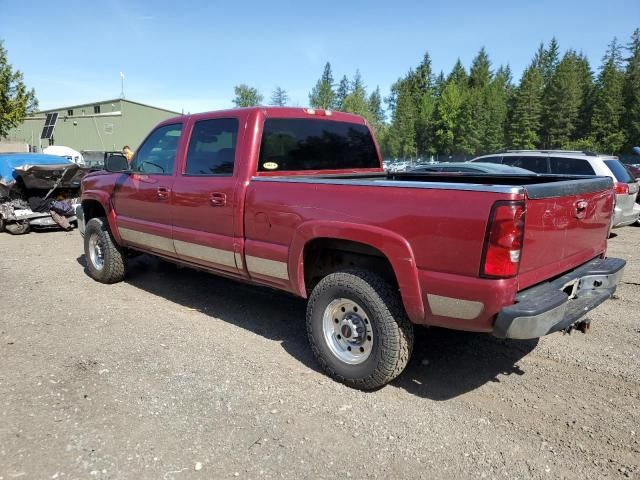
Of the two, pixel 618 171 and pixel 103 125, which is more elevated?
pixel 103 125

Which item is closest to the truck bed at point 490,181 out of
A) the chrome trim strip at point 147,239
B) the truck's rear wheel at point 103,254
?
the chrome trim strip at point 147,239

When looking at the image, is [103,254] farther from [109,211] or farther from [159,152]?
[159,152]

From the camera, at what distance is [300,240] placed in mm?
3486

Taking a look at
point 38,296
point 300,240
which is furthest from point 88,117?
point 300,240

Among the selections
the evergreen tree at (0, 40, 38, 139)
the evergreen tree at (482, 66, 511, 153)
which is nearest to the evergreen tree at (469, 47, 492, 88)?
the evergreen tree at (482, 66, 511, 153)

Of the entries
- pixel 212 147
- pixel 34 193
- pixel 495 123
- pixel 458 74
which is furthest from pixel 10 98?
pixel 458 74

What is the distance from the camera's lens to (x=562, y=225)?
9.87 feet

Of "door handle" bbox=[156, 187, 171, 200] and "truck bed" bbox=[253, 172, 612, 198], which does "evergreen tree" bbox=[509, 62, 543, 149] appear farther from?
"door handle" bbox=[156, 187, 171, 200]

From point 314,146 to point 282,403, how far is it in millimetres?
2400

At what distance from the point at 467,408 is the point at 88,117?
5313 centimetres

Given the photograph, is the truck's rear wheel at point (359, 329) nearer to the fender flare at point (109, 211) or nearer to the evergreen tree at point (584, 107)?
the fender flare at point (109, 211)

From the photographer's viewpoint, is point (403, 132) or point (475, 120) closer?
point (475, 120)

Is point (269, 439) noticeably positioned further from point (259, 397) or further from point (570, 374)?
point (570, 374)

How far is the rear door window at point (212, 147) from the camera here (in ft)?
13.7
